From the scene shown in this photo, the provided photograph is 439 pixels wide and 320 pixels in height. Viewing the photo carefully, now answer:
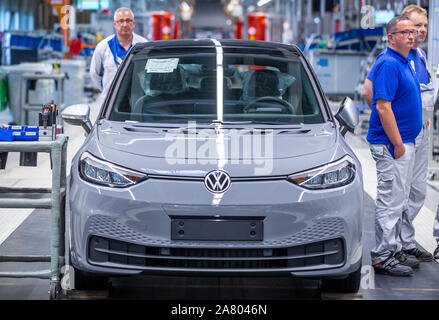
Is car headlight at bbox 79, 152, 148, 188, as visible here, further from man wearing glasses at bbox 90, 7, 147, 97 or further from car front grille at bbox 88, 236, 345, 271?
man wearing glasses at bbox 90, 7, 147, 97

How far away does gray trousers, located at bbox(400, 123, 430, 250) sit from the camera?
5.07 m

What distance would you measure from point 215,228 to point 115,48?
12.8 feet

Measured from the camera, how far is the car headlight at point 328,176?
3727 millimetres

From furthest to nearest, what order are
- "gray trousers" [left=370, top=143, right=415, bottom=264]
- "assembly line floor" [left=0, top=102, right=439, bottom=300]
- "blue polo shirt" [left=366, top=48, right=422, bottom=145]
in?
"gray trousers" [left=370, top=143, right=415, bottom=264]
"blue polo shirt" [left=366, top=48, right=422, bottom=145]
"assembly line floor" [left=0, top=102, right=439, bottom=300]

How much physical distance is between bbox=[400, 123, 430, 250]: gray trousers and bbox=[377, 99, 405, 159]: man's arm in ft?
1.53

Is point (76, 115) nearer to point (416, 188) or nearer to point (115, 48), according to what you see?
point (416, 188)

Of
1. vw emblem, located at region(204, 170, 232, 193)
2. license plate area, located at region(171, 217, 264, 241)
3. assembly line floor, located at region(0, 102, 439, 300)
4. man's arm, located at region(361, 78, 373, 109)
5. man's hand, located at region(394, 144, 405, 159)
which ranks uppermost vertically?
man's arm, located at region(361, 78, 373, 109)

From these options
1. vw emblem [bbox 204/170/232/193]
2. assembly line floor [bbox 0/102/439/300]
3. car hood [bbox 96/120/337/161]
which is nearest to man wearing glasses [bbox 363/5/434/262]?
assembly line floor [bbox 0/102/439/300]

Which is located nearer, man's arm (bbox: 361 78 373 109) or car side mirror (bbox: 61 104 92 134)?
car side mirror (bbox: 61 104 92 134)

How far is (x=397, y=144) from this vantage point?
4.58 meters

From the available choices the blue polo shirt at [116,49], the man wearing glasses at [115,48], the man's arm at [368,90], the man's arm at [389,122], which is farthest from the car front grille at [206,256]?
the blue polo shirt at [116,49]

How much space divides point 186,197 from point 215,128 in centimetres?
70

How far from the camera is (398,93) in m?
4.65

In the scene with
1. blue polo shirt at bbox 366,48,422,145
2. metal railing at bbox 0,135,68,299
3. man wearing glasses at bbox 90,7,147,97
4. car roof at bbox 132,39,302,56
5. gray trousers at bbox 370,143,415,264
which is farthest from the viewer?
man wearing glasses at bbox 90,7,147,97
